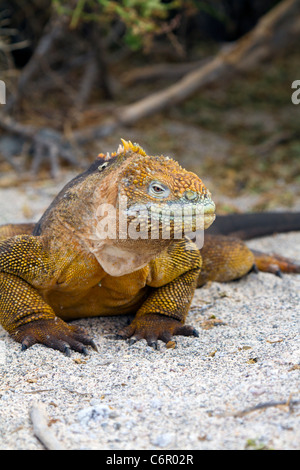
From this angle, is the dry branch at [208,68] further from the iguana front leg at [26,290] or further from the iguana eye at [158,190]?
the iguana eye at [158,190]

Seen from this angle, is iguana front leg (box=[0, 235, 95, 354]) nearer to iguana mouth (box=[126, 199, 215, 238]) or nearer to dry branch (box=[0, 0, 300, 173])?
iguana mouth (box=[126, 199, 215, 238])

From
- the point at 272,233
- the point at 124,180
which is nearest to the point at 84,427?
the point at 124,180

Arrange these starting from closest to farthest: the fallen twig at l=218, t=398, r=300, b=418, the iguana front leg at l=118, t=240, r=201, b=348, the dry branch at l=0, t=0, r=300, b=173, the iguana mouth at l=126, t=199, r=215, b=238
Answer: the fallen twig at l=218, t=398, r=300, b=418
the iguana mouth at l=126, t=199, r=215, b=238
the iguana front leg at l=118, t=240, r=201, b=348
the dry branch at l=0, t=0, r=300, b=173

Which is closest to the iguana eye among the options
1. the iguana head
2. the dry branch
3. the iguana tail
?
the iguana head

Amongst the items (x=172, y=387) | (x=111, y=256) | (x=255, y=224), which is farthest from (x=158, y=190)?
(x=255, y=224)

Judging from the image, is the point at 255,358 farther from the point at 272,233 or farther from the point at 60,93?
the point at 60,93

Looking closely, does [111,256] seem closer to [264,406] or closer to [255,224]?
[264,406]
